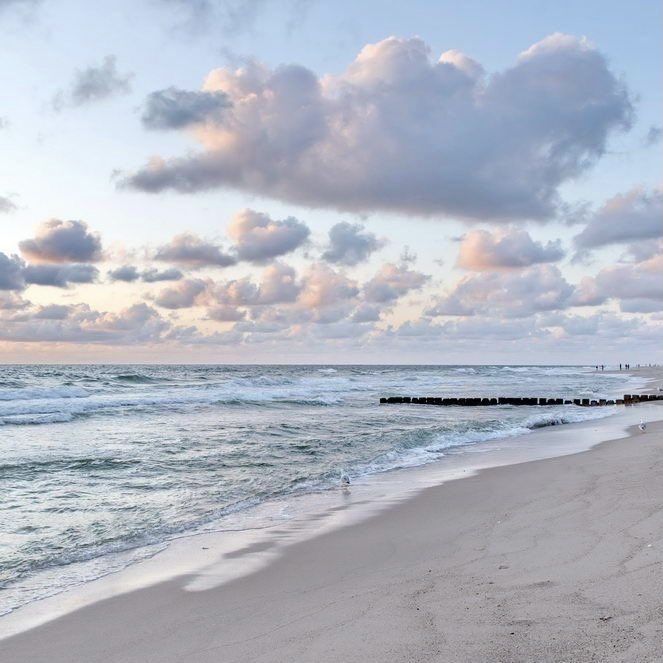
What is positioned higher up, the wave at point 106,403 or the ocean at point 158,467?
the ocean at point 158,467

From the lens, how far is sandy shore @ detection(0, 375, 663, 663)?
4.26 m

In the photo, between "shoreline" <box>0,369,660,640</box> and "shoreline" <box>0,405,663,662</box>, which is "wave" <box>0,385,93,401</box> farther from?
"shoreline" <box>0,405,663,662</box>

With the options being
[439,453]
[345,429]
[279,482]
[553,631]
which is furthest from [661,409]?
[553,631]

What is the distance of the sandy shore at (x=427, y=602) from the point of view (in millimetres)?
4262

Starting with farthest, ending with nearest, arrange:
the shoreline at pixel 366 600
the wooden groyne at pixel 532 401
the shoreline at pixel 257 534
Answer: the wooden groyne at pixel 532 401
the shoreline at pixel 257 534
the shoreline at pixel 366 600

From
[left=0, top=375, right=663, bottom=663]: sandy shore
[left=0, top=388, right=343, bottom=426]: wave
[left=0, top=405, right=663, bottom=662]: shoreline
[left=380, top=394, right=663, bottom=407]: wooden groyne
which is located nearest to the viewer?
[left=0, top=375, right=663, bottom=663]: sandy shore

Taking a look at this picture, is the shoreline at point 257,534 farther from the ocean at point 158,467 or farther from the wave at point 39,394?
the wave at point 39,394

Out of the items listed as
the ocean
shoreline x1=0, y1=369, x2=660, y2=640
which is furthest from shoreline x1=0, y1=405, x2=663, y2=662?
the ocean

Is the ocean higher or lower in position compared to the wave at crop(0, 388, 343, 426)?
higher

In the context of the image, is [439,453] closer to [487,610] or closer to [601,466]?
[601,466]

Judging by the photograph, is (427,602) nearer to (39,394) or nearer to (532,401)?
(532,401)

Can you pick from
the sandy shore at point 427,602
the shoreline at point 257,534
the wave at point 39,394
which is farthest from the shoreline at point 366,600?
the wave at point 39,394

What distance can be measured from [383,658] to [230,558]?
13.3 ft

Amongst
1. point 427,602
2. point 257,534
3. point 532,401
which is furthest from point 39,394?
point 427,602
